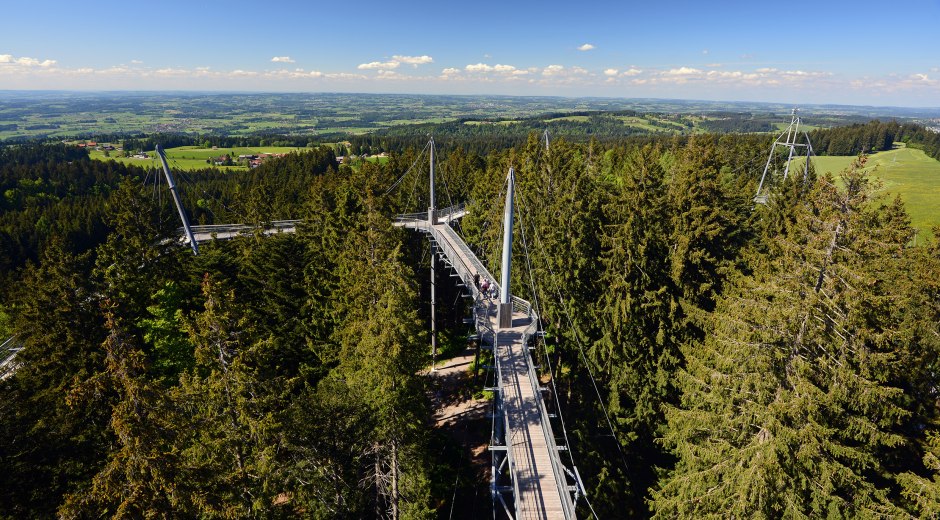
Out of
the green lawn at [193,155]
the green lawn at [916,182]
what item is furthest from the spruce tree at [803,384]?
the green lawn at [193,155]

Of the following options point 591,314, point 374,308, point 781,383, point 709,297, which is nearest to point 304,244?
point 374,308

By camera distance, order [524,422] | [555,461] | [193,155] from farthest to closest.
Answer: [193,155], [524,422], [555,461]

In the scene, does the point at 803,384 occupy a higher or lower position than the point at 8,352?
higher

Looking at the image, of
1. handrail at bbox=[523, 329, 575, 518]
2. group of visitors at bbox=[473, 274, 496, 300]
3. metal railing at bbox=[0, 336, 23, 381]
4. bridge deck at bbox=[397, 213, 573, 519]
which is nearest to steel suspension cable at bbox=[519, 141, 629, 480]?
bridge deck at bbox=[397, 213, 573, 519]

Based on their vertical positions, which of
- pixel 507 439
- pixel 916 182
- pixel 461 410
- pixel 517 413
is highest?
pixel 916 182

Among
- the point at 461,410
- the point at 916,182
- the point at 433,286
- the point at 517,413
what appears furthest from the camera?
the point at 916,182

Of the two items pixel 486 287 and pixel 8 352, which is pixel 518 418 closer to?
pixel 486 287

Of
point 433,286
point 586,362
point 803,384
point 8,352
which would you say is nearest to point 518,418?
point 586,362

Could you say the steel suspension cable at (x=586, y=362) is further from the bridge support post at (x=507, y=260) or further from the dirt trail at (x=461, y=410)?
the dirt trail at (x=461, y=410)

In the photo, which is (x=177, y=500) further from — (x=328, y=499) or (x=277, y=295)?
(x=277, y=295)
